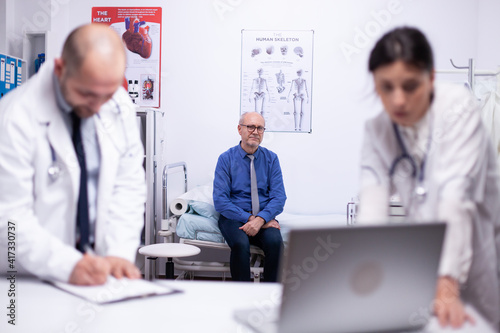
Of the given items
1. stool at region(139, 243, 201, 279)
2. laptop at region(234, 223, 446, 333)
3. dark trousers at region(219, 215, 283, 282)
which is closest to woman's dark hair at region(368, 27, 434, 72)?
laptop at region(234, 223, 446, 333)

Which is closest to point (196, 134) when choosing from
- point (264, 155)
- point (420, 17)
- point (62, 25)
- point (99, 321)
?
point (264, 155)

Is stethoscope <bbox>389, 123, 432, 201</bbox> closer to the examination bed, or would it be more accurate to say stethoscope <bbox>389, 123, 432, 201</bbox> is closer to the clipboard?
the clipboard

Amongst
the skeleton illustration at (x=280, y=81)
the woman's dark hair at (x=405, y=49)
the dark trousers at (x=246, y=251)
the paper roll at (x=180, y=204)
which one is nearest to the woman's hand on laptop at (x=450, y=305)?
the woman's dark hair at (x=405, y=49)

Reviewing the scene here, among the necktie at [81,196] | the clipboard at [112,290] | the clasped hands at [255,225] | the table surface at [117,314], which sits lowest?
the clasped hands at [255,225]

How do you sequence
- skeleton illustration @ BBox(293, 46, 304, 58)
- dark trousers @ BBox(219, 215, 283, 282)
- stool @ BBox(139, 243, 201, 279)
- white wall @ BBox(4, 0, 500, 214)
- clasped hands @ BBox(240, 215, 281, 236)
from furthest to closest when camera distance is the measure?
skeleton illustration @ BBox(293, 46, 304, 58)
white wall @ BBox(4, 0, 500, 214)
clasped hands @ BBox(240, 215, 281, 236)
dark trousers @ BBox(219, 215, 283, 282)
stool @ BBox(139, 243, 201, 279)

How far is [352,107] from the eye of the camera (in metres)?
3.33

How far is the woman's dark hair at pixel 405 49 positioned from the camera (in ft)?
2.82

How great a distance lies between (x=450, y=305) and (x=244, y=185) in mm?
2253

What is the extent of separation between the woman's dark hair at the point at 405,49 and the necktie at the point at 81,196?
61 cm

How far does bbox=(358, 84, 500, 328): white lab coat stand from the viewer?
2.96 feet

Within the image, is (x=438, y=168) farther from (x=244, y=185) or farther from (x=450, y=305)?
(x=244, y=185)

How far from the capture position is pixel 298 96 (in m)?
3.65

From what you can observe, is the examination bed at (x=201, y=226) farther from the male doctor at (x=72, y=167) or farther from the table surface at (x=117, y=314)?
the male doctor at (x=72, y=167)

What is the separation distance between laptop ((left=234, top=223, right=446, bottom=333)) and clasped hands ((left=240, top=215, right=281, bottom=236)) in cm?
209
